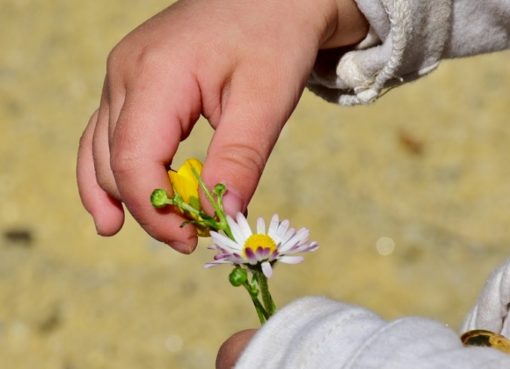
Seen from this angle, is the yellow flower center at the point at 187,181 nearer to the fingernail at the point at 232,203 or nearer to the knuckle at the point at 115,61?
the fingernail at the point at 232,203

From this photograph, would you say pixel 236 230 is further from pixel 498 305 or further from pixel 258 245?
pixel 498 305

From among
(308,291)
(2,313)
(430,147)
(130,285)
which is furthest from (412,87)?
(2,313)

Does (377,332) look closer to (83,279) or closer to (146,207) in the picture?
(146,207)

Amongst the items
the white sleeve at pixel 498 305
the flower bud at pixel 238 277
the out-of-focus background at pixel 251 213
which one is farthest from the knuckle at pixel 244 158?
the out-of-focus background at pixel 251 213

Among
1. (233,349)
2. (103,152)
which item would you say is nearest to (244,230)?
(233,349)

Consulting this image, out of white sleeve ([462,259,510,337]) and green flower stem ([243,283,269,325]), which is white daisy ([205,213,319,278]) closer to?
green flower stem ([243,283,269,325])
